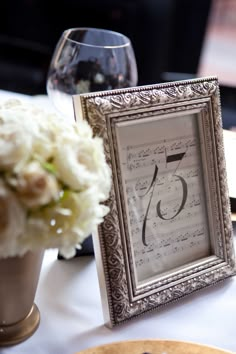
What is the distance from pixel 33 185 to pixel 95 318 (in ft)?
0.86

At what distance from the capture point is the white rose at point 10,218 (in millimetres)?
382

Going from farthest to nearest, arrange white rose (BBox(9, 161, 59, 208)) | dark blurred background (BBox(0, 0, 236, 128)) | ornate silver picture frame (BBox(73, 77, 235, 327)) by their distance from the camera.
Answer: dark blurred background (BBox(0, 0, 236, 128)), ornate silver picture frame (BBox(73, 77, 235, 327)), white rose (BBox(9, 161, 59, 208))

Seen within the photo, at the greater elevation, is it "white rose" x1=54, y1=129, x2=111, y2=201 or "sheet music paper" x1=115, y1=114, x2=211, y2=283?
"white rose" x1=54, y1=129, x2=111, y2=201

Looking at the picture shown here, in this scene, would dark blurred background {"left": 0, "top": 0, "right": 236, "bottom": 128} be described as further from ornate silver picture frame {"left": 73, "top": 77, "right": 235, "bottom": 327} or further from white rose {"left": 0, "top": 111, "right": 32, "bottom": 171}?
white rose {"left": 0, "top": 111, "right": 32, "bottom": 171}

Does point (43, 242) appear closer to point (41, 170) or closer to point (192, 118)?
point (41, 170)

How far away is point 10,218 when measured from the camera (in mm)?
384

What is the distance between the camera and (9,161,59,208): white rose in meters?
0.38

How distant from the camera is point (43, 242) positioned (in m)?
0.41

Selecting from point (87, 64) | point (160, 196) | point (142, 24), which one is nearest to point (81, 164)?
point (160, 196)

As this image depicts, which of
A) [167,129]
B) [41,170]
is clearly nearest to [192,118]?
[167,129]

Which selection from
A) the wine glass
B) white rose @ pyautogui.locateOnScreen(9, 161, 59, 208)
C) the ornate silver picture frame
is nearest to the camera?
white rose @ pyautogui.locateOnScreen(9, 161, 59, 208)

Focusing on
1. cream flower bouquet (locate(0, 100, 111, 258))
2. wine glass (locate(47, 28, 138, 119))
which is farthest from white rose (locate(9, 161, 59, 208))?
wine glass (locate(47, 28, 138, 119))

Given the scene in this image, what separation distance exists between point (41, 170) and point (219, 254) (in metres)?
0.35

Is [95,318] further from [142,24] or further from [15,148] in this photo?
[142,24]
